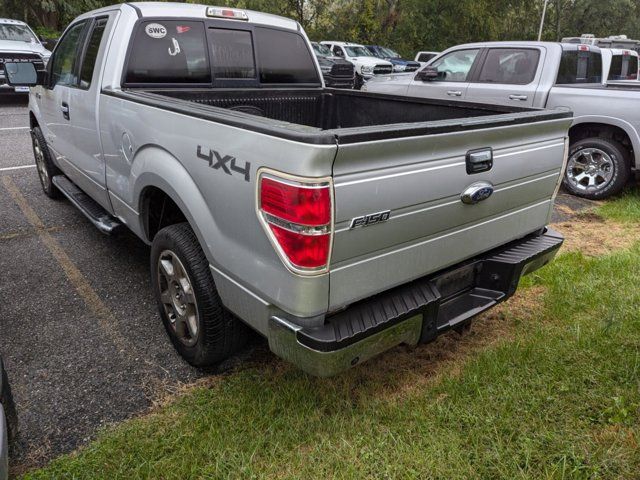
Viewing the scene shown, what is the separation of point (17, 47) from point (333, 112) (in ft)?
38.2

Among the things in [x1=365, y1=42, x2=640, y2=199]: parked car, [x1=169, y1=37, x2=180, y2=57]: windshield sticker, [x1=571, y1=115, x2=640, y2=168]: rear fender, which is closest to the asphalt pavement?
[x1=169, y1=37, x2=180, y2=57]: windshield sticker

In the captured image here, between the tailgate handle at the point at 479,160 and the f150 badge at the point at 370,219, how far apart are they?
0.53 metres

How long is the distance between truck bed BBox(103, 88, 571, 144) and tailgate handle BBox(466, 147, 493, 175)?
114mm

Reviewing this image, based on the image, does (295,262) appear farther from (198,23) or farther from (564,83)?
(564,83)

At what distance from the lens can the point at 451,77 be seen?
757 centimetres

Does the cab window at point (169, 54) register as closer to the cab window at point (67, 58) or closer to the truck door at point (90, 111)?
the truck door at point (90, 111)

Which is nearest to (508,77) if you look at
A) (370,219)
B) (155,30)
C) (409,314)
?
(155,30)

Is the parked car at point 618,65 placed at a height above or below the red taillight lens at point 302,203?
above

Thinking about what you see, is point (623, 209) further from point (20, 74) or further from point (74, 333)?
point (20, 74)

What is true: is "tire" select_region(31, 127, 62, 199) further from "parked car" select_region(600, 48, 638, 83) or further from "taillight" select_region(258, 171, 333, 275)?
"parked car" select_region(600, 48, 638, 83)

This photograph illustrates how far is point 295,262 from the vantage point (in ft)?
6.36

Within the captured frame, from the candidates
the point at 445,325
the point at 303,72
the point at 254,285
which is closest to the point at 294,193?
the point at 254,285

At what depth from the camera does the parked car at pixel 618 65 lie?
23.7ft

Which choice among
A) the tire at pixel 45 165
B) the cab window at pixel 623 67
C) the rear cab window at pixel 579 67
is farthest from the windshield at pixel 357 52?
the tire at pixel 45 165
